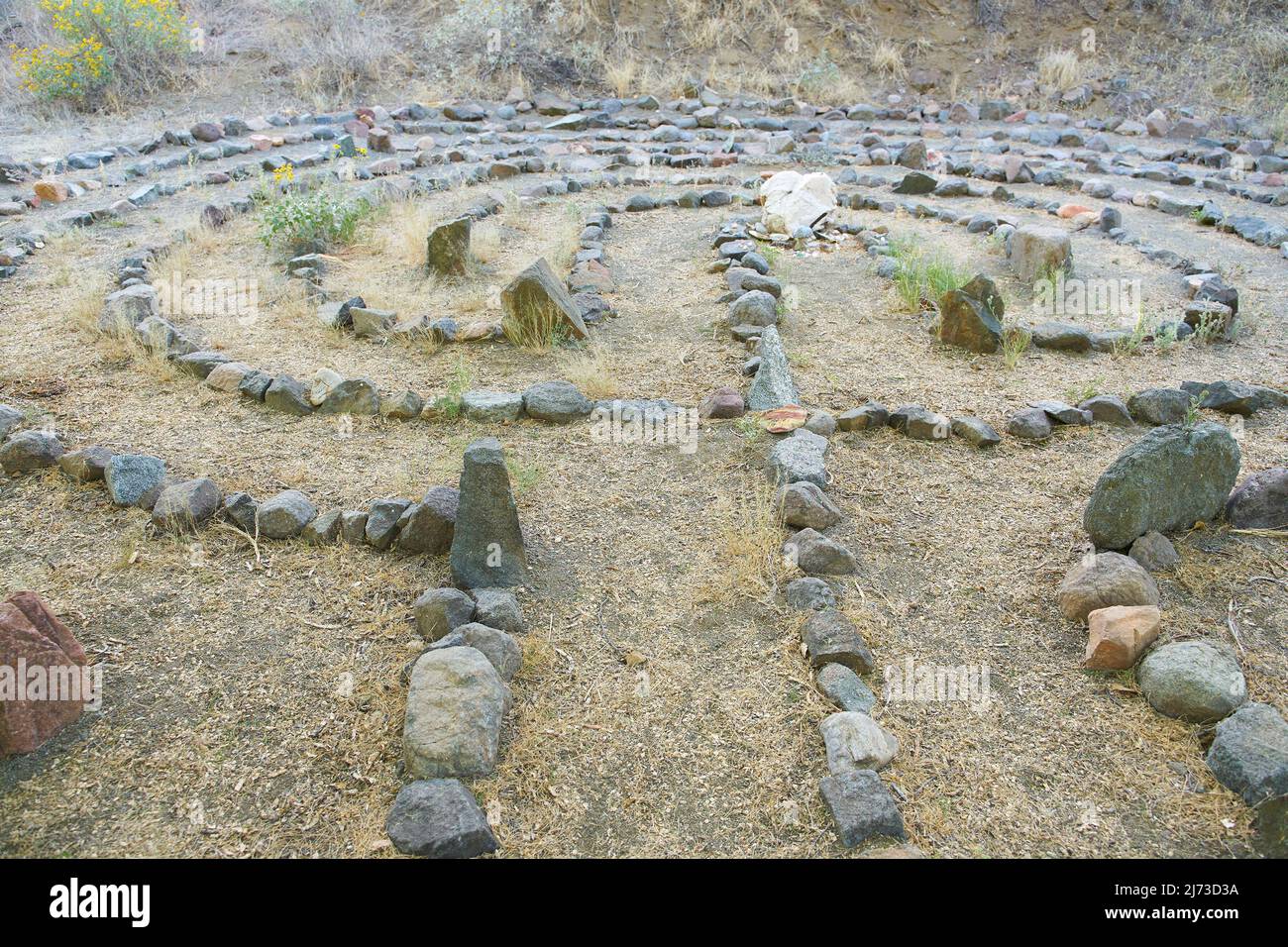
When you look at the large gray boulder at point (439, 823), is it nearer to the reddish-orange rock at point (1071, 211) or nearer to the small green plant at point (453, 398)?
the small green plant at point (453, 398)

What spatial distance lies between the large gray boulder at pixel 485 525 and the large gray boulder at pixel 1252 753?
275 cm

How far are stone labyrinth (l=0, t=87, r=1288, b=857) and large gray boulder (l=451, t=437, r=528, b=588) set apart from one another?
0.02m

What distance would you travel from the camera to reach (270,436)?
18.4ft

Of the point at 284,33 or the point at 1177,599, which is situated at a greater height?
the point at 284,33

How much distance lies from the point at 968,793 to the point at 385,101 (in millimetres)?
15272

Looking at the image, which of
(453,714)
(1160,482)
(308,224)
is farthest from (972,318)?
(308,224)

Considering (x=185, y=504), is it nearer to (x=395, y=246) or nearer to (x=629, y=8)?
(x=395, y=246)

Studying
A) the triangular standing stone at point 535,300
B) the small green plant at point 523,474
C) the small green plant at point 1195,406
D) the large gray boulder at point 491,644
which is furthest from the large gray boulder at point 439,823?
the small green plant at point 1195,406

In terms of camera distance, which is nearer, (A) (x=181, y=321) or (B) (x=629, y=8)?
(A) (x=181, y=321)

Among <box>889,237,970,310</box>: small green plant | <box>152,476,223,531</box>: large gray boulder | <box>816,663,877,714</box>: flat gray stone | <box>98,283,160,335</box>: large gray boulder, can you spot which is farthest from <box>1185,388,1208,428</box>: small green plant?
<box>98,283,160,335</box>: large gray boulder

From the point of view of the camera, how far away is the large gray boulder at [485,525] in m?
4.13

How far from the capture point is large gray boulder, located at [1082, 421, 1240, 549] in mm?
4246

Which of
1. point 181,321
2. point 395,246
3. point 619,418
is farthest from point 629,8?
point 619,418

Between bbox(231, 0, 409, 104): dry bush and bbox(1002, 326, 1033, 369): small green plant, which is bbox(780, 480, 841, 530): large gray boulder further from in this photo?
bbox(231, 0, 409, 104): dry bush
